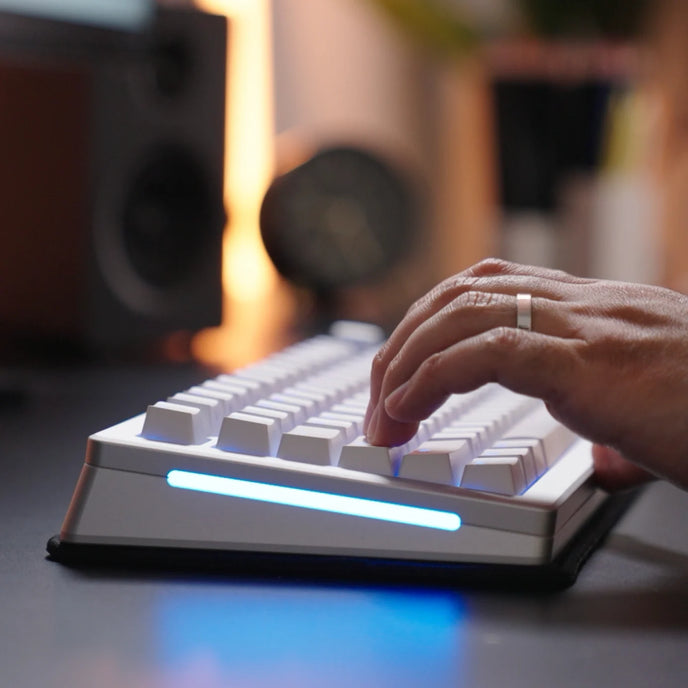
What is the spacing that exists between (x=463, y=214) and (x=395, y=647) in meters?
1.67

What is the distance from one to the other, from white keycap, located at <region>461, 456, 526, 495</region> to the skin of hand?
0.03m

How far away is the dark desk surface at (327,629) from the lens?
339 millimetres

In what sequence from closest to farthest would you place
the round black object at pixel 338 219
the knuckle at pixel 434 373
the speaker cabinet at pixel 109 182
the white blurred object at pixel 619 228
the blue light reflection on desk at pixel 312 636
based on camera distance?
the blue light reflection on desk at pixel 312 636 → the knuckle at pixel 434 373 → the speaker cabinet at pixel 109 182 → the round black object at pixel 338 219 → the white blurred object at pixel 619 228

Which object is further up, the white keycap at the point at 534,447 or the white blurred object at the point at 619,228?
the white blurred object at the point at 619,228

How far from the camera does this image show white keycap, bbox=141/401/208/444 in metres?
0.46

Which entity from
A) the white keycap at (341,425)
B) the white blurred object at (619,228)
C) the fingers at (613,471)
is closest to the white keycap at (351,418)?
the white keycap at (341,425)

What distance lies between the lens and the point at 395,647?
1.18ft

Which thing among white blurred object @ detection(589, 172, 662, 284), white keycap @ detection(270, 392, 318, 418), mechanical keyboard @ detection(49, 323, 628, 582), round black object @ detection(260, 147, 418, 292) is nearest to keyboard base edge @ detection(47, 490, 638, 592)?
mechanical keyboard @ detection(49, 323, 628, 582)

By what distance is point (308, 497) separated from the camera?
0.43 m

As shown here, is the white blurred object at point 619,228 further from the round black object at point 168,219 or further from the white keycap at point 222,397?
the white keycap at point 222,397

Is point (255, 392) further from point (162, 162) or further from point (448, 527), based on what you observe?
point (162, 162)

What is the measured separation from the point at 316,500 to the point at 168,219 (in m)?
0.66

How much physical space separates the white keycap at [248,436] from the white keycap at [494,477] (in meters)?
0.09

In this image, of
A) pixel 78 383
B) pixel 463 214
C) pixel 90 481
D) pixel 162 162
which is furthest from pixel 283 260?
pixel 90 481
